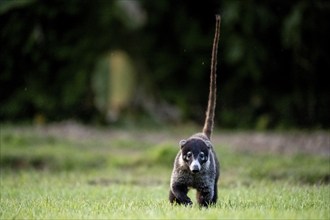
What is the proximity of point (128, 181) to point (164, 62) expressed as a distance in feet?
27.9

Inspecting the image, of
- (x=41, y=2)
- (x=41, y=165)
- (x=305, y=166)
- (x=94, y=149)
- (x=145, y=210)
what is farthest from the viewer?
(x=41, y=2)

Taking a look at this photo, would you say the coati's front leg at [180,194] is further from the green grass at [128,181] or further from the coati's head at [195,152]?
the coati's head at [195,152]

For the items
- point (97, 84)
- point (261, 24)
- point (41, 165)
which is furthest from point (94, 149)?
point (261, 24)

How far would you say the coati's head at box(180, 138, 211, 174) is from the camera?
25.7ft

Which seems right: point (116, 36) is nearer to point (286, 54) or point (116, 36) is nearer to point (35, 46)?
point (35, 46)

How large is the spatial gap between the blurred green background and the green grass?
91.3 inches

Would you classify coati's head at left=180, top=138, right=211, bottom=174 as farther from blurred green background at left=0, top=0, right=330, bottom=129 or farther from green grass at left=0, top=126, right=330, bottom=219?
blurred green background at left=0, top=0, right=330, bottom=129

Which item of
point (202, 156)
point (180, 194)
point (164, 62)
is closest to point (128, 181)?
point (180, 194)

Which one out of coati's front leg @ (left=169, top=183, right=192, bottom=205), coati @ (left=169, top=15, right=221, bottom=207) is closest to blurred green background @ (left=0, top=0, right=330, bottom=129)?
coati @ (left=169, top=15, right=221, bottom=207)

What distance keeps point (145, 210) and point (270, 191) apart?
2639mm

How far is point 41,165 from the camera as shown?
45.9 feet

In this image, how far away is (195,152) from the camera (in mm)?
7859

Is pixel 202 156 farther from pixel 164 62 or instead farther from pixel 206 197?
pixel 164 62

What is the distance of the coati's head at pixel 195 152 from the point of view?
7.84 metres
